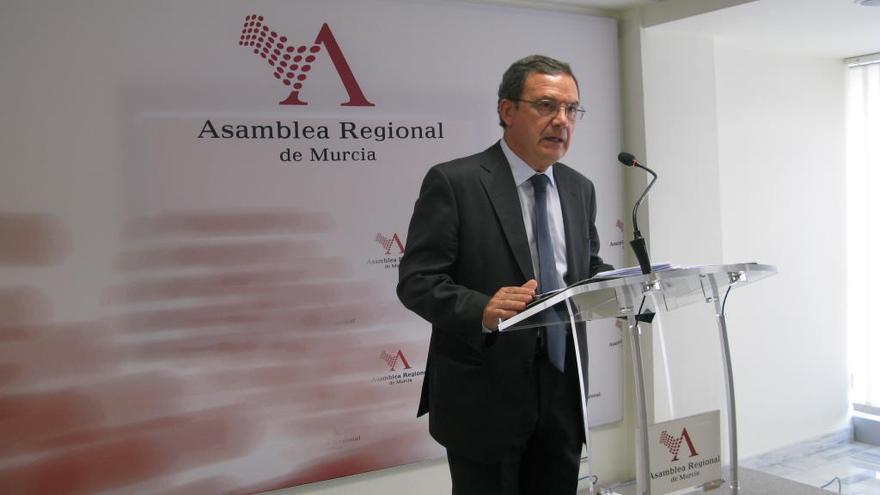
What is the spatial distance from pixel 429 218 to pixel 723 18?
2.55 meters

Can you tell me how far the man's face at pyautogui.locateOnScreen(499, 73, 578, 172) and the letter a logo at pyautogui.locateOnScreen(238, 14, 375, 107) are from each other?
1435 millimetres

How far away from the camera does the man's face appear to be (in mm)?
2281

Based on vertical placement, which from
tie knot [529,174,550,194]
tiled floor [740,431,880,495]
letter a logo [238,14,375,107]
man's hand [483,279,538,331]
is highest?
letter a logo [238,14,375,107]

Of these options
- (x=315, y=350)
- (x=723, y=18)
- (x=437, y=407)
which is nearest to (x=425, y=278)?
(x=437, y=407)

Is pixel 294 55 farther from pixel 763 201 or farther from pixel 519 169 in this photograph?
pixel 763 201

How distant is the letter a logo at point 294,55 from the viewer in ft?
11.2

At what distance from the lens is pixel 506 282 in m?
2.27

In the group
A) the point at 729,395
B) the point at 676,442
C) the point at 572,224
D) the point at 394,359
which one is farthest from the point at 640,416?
the point at 394,359

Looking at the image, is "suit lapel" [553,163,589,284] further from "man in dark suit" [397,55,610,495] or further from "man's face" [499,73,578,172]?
"man's face" [499,73,578,172]

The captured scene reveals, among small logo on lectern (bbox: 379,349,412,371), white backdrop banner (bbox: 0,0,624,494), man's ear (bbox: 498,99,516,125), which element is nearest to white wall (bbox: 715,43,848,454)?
white backdrop banner (bbox: 0,0,624,494)

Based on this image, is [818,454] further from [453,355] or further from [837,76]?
[453,355]

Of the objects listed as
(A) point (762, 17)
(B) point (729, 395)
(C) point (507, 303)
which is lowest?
(B) point (729, 395)

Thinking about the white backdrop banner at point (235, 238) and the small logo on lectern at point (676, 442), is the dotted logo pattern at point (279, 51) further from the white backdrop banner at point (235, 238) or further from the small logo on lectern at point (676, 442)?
the small logo on lectern at point (676, 442)

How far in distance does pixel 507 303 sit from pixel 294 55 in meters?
1.97
